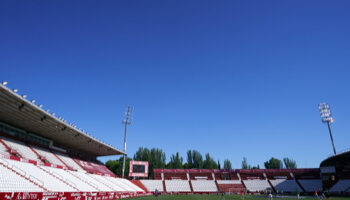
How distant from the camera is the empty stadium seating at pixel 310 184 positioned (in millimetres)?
50938

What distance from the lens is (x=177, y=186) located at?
5444cm

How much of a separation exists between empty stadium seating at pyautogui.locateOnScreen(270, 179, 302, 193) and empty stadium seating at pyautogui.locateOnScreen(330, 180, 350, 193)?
7370 millimetres

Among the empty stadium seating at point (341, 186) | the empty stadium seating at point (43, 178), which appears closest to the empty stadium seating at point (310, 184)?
the empty stadium seating at point (341, 186)

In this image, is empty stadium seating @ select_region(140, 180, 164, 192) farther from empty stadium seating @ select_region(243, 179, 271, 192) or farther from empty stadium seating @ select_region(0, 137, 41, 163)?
empty stadium seating @ select_region(0, 137, 41, 163)

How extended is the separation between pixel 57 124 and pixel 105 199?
1602 centimetres

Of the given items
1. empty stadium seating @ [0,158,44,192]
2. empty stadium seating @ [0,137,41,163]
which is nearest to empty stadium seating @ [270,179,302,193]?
empty stadium seating @ [0,137,41,163]

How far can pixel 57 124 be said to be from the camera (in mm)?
33344

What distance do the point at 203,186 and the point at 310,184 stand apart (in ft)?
88.3

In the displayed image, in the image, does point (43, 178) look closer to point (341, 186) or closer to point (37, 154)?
point (37, 154)

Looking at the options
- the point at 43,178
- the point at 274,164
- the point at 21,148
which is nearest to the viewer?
the point at 43,178

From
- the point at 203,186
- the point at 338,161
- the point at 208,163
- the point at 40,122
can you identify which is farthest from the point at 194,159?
the point at 40,122

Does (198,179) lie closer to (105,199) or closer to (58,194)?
(105,199)

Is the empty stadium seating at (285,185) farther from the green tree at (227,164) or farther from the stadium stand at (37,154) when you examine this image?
the stadium stand at (37,154)

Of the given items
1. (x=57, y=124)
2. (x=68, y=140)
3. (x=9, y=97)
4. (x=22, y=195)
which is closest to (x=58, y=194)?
(x=22, y=195)
